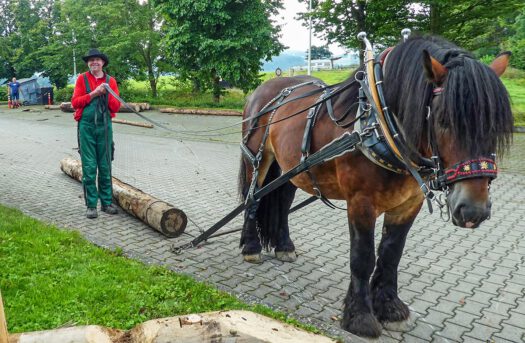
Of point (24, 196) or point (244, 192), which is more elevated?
point (244, 192)

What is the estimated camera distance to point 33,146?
41.1 ft

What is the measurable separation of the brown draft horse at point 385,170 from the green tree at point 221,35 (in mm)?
15955

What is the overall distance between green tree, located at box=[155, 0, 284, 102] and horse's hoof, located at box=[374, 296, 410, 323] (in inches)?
686

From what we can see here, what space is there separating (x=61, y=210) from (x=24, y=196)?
1.22 m

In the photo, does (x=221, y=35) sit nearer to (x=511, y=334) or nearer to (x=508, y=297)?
(x=508, y=297)

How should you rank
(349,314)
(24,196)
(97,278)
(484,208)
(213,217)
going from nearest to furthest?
(484,208), (349,314), (97,278), (213,217), (24,196)

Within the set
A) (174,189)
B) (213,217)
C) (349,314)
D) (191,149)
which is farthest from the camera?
(191,149)

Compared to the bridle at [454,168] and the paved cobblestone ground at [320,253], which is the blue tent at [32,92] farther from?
the bridle at [454,168]

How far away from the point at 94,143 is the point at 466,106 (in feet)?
16.1

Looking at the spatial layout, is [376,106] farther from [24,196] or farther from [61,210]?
[24,196]

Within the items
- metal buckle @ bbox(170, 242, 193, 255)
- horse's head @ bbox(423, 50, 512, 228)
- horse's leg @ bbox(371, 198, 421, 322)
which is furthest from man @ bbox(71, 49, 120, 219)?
horse's head @ bbox(423, 50, 512, 228)

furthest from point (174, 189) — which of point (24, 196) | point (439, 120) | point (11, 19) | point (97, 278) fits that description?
point (11, 19)

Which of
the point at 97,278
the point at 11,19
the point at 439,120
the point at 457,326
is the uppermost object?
the point at 11,19

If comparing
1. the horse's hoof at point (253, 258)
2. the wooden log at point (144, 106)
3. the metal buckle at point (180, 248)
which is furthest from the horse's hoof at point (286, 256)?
the wooden log at point (144, 106)
